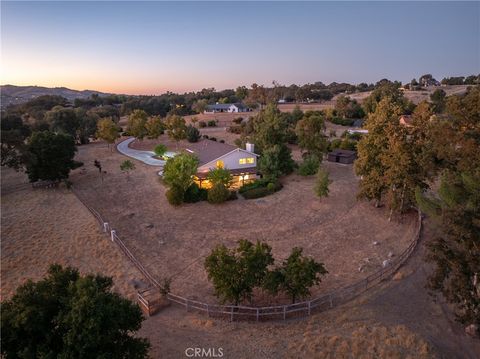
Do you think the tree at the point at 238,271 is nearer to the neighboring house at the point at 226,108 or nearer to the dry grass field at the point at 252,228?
the dry grass field at the point at 252,228

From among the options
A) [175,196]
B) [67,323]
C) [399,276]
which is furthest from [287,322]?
[175,196]

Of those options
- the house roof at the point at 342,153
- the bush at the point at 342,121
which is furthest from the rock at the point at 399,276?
the bush at the point at 342,121

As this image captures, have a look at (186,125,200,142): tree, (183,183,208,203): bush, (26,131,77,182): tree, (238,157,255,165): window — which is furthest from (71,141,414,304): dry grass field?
(186,125,200,142): tree

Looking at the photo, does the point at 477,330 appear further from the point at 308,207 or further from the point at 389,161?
the point at 308,207

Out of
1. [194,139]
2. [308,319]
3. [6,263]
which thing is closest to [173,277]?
[308,319]

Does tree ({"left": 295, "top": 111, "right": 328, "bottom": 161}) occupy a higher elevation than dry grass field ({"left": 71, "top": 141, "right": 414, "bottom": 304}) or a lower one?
higher

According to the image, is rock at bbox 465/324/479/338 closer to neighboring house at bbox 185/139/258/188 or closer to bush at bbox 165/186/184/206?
bush at bbox 165/186/184/206
